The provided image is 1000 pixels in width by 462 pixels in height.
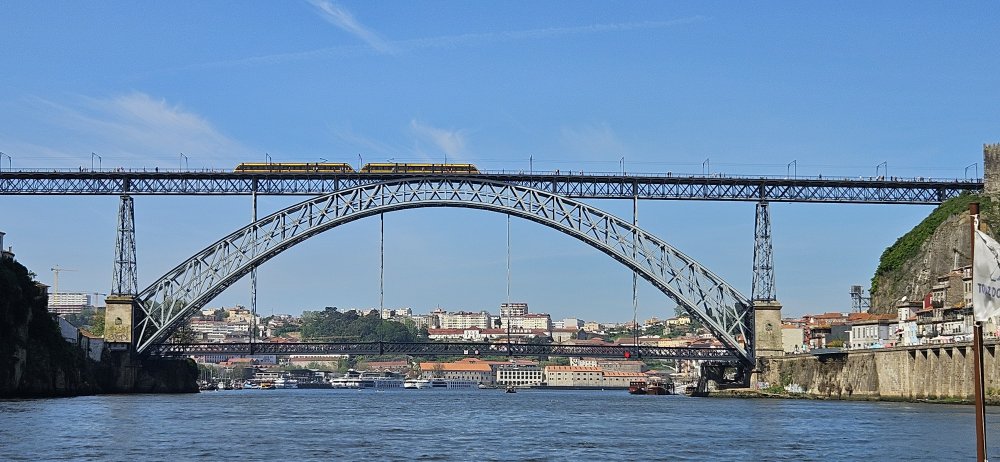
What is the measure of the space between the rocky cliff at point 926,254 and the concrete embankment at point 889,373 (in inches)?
603

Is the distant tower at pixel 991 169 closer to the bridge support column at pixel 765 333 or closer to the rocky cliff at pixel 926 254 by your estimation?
A: the rocky cliff at pixel 926 254

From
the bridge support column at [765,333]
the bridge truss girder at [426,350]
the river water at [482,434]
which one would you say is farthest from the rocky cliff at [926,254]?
the river water at [482,434]

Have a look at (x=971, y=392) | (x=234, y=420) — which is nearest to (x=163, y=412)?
(x=234, y=420)

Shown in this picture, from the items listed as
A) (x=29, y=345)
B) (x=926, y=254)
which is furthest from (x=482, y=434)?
(x=926, y=254)

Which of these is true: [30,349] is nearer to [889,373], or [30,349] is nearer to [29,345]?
[29,345]

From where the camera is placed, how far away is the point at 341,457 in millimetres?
39781

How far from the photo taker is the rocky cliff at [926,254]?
102375 mm

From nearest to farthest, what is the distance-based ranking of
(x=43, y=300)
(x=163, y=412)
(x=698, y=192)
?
(x=163, y=412)
(x=43, y=300)
(x=698, y=192)

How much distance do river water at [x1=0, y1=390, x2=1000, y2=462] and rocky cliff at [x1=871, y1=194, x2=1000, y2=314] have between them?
33688 mm

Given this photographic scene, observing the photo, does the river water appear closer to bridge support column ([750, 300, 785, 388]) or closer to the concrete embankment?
the concrete embankment

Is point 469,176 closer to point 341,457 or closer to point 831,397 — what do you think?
point 831,397

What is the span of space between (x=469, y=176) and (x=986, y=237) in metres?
78.6

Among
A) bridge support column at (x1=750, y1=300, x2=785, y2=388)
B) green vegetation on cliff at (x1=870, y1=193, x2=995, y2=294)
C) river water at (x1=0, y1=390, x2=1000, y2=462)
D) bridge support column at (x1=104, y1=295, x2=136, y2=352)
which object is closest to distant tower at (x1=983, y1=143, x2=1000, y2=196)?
green vegetation on cliff at (x1=870, y1=193, x2=995, y2=294)

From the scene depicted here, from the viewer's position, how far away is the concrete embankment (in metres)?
71.1
